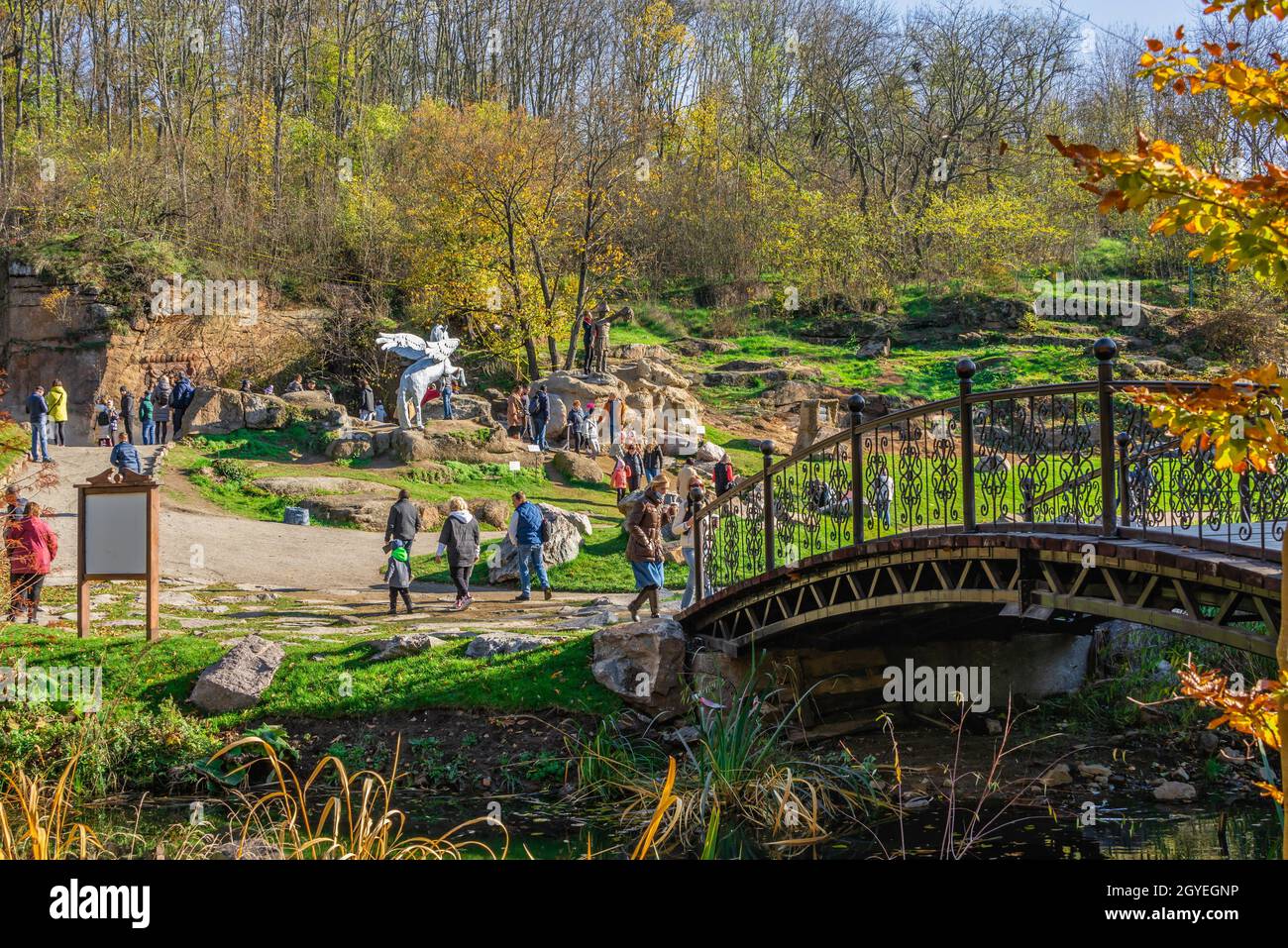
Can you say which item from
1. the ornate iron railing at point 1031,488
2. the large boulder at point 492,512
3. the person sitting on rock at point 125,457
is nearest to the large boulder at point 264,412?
the person sitting on rock at point 125,457

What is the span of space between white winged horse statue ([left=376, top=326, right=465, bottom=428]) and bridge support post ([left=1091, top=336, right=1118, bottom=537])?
20276 mm

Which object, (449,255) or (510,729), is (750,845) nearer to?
(510,729)

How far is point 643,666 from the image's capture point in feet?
41.6

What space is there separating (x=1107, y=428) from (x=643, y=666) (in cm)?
595

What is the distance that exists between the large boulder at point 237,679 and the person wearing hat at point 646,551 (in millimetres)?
3899

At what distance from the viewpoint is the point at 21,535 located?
1359cm

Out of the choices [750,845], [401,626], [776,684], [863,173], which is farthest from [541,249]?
[750,845]

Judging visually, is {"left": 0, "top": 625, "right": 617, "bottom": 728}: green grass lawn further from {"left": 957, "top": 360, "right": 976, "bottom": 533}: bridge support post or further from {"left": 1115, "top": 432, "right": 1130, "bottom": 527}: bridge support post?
{"left": 1115, "top": 432, "right": 1130, "bottom": 527}: bridge support post

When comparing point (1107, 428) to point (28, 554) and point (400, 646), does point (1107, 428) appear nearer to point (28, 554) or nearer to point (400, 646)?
point (400, 646)

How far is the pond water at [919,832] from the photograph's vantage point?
925 centimetres

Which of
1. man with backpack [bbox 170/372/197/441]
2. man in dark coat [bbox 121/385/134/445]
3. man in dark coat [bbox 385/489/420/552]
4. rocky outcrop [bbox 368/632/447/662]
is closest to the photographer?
rocky outcrop [bbox 368/632/447/662]

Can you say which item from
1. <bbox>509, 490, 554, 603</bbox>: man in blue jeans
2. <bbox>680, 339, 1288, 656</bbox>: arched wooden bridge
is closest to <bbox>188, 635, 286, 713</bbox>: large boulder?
<bbox>509, 490, 554, 603</bbox>: man in blue jeans

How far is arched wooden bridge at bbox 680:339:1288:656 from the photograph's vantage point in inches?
300
